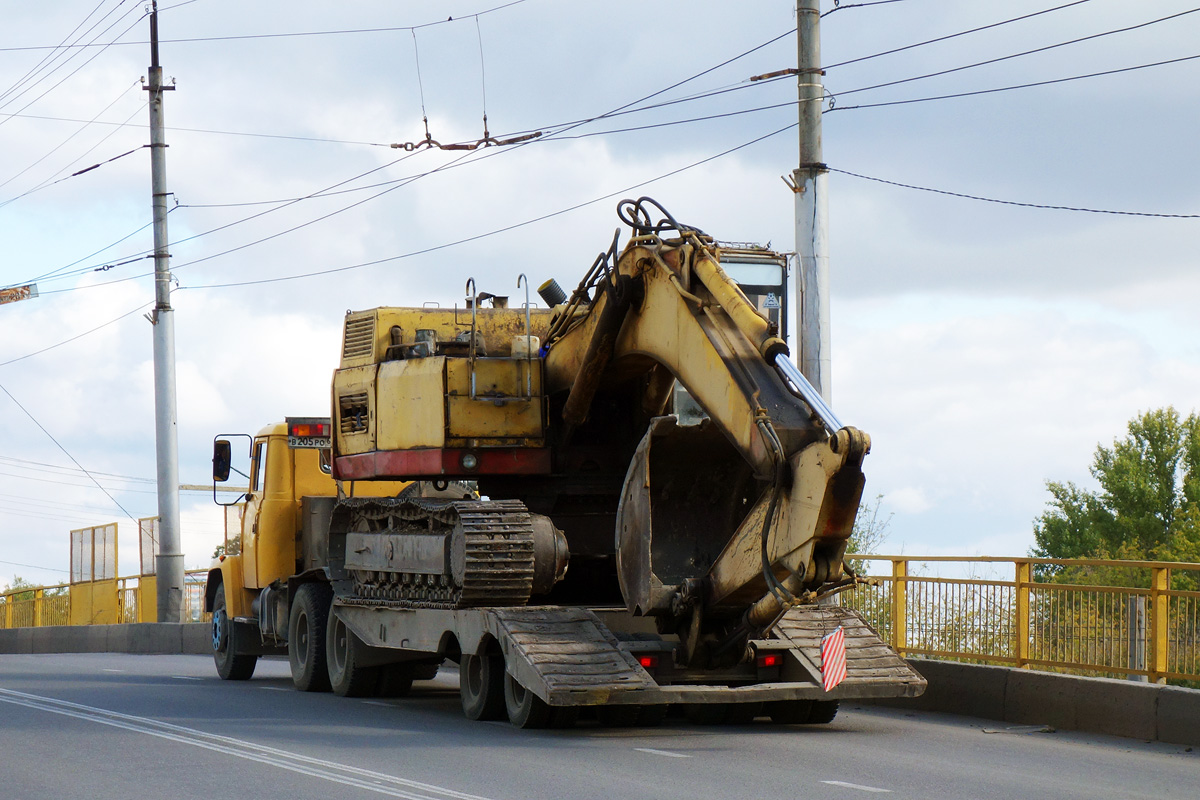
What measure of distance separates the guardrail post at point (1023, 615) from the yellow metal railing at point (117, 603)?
56.1ft

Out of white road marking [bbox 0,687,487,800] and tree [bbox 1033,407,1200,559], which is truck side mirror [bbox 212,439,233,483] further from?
tree [bbox 1033,407,1200,559]

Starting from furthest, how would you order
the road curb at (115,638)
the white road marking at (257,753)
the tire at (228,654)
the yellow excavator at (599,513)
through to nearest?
1. the road curb at (115,638)
2. the tire at (228,654)
3. the yellow excavator at (599,513)
4. the white road marking at (257,753)

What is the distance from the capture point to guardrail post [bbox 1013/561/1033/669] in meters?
13.8

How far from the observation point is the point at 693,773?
379 inches

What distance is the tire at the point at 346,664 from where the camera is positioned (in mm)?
15359

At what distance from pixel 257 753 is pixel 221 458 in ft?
26.4

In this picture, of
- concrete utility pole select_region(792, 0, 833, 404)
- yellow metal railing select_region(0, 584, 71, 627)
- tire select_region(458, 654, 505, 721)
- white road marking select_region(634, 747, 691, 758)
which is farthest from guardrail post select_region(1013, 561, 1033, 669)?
yellow metal railing select_region(0, 584, 71, 627)

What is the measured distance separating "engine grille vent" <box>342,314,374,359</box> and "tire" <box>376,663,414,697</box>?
10.2 feet

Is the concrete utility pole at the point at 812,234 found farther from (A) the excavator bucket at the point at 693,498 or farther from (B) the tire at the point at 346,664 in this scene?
(B) the tire at the point at 346,664

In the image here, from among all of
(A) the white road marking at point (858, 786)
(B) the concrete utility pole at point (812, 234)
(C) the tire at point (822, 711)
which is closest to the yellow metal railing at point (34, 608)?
(B) the concrete utility pole at point (812, 234)

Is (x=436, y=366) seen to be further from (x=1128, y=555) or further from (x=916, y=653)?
(x=1128, y=555)

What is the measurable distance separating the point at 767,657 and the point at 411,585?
3530 millimetres

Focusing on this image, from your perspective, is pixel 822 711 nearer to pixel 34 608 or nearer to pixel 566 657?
pixel 566 657

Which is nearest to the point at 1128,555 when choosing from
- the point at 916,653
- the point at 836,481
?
the point at 916,653
